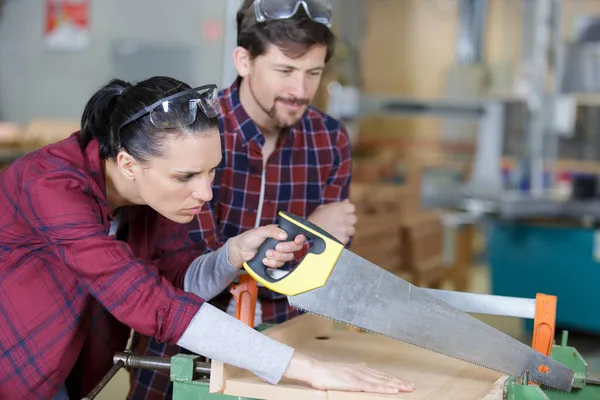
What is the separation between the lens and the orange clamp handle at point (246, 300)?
1975mm

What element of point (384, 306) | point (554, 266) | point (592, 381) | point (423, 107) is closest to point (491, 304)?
point (592, 381)

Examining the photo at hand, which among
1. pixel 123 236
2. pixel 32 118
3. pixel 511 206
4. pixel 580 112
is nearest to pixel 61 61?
pixel 32 118

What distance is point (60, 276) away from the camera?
179 cm

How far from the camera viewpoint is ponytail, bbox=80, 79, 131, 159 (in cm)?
179

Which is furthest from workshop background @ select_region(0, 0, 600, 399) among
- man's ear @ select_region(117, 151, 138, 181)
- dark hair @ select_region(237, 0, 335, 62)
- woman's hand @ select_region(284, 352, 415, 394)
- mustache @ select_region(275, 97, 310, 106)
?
woman's hand @ select_region(284, 352, 415, 394)

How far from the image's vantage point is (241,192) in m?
2.36

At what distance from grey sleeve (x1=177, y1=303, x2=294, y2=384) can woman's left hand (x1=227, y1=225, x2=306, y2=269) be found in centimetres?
16

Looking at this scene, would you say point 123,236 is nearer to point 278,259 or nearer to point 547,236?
point 278,259

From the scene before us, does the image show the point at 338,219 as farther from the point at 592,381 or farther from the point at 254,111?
the point at 592,381

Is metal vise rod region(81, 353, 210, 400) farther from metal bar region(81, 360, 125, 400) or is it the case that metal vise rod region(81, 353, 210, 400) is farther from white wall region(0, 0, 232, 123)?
white wall region(0, 0, 232, 123)

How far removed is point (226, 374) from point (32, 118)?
3.60m

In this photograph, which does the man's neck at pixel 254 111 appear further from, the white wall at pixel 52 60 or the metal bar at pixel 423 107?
the metal bar at pixel 423 107

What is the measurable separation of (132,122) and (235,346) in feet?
1.62

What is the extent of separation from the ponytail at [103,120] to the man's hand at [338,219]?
2.02 ft
